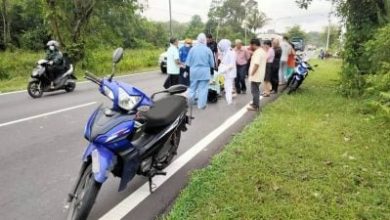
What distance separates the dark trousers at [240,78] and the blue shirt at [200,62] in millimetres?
3070

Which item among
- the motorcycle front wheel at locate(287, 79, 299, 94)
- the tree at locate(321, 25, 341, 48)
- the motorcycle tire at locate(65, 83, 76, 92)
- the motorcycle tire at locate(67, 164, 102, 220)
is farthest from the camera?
the tree at locate(321, 25, 341, 48)

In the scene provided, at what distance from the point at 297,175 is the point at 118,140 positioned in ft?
7.90

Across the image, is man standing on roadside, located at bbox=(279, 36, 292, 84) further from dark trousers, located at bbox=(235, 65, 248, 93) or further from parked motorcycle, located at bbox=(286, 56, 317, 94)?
dark trousers, located at bbox=(235, 65, 248, 93)

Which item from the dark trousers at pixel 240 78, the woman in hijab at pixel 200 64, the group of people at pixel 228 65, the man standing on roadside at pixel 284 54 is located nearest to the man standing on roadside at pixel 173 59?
the group of people at pixel 228 65

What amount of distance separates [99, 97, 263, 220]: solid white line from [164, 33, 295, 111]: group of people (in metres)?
1.75

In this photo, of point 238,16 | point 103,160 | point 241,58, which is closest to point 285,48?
point 241,58

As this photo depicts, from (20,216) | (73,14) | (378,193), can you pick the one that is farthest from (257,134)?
(73,14)

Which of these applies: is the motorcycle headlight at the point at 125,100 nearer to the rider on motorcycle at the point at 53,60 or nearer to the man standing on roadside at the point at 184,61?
the man standing on roadside at the point at 184,61

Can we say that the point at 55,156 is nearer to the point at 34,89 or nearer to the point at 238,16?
the point at 34,89

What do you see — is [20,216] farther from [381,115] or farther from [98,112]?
[381,115]

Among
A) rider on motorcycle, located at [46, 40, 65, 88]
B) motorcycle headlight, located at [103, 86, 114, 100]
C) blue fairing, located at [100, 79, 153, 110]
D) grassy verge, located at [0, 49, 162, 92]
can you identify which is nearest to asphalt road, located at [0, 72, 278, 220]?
blue fairing, located at [100, 79, 153, 110]

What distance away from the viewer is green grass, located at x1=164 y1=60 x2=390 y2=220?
161 inches

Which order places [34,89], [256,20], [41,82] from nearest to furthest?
[34,89], [41,82], [256,20]

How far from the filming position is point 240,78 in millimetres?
12625
